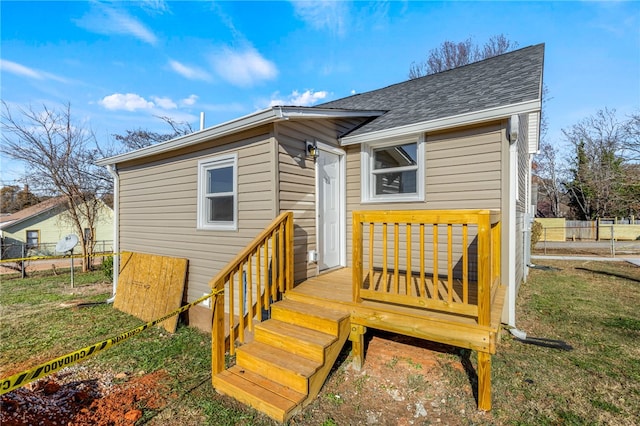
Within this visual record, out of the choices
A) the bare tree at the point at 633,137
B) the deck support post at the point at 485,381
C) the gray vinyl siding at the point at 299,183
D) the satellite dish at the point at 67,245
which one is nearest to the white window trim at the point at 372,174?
the gray vinyl siding at the point at 299,183

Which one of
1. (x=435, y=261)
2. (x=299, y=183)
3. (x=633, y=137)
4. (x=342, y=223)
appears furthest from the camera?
(x=633, y=137)

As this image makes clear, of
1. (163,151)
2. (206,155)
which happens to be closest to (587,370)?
(206,155)

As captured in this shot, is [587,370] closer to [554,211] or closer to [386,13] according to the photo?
[386,13]

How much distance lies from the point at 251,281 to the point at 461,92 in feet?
15.0

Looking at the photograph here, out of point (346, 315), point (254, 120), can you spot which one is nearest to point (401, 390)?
point (346, 315)

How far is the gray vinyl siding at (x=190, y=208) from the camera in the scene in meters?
4.21

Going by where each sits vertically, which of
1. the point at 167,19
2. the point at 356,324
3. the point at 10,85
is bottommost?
the point at 356,324

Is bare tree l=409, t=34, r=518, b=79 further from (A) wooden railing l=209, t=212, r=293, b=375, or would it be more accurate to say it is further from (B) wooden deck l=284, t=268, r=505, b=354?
(B) wooden deck l=284, t=268, r=505, b=354

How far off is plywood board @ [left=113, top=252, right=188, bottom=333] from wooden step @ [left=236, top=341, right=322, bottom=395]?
243 cm

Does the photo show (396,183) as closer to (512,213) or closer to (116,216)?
(512,213)

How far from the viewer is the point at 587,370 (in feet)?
10.5

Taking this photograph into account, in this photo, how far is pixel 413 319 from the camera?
2908mm

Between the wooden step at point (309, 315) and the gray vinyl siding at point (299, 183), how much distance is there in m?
0.66

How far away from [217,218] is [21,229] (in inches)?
916
